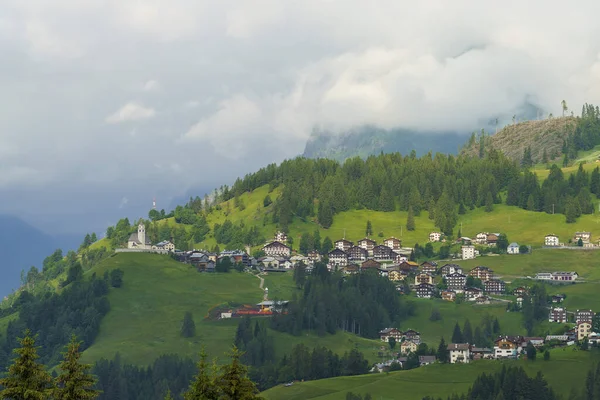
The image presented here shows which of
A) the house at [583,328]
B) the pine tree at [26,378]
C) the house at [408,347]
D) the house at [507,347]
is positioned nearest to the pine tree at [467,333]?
the house at [507,347]

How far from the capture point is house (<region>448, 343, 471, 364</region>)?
570 ft

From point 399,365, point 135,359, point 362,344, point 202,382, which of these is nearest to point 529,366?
point 399,365

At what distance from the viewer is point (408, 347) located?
636 ft

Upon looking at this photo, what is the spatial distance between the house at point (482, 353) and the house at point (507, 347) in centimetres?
108

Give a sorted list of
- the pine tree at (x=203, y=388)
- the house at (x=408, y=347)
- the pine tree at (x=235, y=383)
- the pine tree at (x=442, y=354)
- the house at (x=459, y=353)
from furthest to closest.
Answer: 1. the house at (x=408, y=347)
2. the house at (x=459, y=353)
3. the pine tree at (x=442, y=354)
4. the pine tree at (x=235, y=383)
5. the pine tree at (x=203, y=388)

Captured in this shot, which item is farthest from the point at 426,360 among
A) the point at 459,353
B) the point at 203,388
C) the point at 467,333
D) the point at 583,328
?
the point at 203,388

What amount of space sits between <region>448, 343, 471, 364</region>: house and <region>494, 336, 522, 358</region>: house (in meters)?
5.85

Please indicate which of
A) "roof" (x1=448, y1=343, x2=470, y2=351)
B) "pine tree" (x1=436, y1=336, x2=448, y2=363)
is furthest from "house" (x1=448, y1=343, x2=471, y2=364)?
"pine tree" (x1=436, y1=336, x2=448, y2=363)

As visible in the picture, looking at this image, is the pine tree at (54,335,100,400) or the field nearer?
the pine tree at (54,335,100,400)

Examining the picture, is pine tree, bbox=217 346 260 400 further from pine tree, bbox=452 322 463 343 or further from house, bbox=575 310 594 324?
house, bbox=575 310 594 324

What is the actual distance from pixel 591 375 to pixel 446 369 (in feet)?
96.1

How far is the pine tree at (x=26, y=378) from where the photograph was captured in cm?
4081

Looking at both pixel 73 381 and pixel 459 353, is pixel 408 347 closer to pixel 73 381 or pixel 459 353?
pixel 459 353

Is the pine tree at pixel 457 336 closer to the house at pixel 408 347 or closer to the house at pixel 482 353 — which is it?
the house at pixel 408 347
